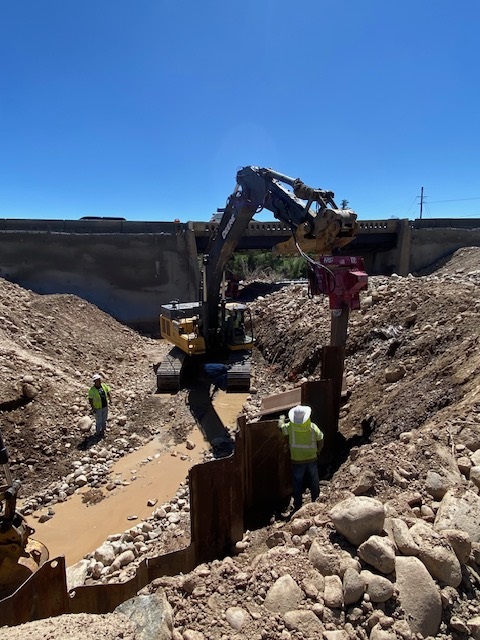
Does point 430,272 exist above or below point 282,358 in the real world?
above

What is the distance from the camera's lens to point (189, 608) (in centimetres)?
269

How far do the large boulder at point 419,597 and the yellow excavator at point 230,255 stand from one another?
4113 mm

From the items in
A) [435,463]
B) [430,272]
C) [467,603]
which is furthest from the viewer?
[430,272]

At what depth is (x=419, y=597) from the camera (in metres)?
2.54

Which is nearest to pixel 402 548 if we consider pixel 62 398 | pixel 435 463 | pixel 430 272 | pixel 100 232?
pixel 435 463

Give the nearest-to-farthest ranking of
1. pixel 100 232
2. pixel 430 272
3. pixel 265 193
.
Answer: pixel 265 193, pixel 100 232, pixel 430 272

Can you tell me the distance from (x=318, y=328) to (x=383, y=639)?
9460mm

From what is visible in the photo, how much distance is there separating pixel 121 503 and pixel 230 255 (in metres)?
6.04

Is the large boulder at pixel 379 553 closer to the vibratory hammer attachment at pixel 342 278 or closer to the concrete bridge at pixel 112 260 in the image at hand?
the vibratory hammer attachment at pixel 342 278

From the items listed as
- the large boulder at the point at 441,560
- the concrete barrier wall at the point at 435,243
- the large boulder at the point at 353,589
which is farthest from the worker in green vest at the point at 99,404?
the concrete barrier wall at the point at 435,243

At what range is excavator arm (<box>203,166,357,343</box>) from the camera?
6355 millimetres

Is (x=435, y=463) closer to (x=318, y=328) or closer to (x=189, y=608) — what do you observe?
(x=189, y=608)

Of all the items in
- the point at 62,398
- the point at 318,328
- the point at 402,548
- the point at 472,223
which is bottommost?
the point at 62,398

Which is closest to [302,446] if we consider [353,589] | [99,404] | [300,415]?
[300,415]
